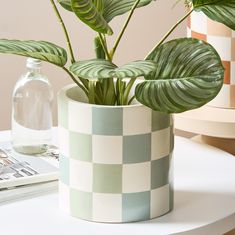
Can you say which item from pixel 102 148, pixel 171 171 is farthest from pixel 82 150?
pixel 171 171

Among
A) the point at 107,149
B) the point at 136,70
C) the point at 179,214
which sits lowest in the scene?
the point at 179,214

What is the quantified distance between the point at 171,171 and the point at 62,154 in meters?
0.16

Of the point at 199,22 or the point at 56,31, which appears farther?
the point at 56,31

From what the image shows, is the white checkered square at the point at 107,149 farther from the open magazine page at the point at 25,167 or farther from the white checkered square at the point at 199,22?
the white checkered square at the point at 199,22

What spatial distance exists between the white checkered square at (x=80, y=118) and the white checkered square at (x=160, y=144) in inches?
3.6

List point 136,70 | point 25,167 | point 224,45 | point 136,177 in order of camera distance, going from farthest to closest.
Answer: point 224,45
point 25,167
point 136,177
point 136,70

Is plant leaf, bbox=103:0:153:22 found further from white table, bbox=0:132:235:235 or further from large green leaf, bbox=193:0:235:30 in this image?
white table, bbox=0:132:235:235

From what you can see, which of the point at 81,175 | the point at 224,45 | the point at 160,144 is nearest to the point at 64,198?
the point at 81,175

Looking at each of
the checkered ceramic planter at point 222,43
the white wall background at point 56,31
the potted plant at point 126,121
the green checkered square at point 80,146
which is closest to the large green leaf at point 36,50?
the potted plant at point 126,121

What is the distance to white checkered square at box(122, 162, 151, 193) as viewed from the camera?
3.10 feet

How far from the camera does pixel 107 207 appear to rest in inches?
37.7

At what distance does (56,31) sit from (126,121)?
102cm

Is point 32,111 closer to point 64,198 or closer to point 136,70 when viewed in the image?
point 64,198

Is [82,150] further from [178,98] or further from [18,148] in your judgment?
[18,148]
